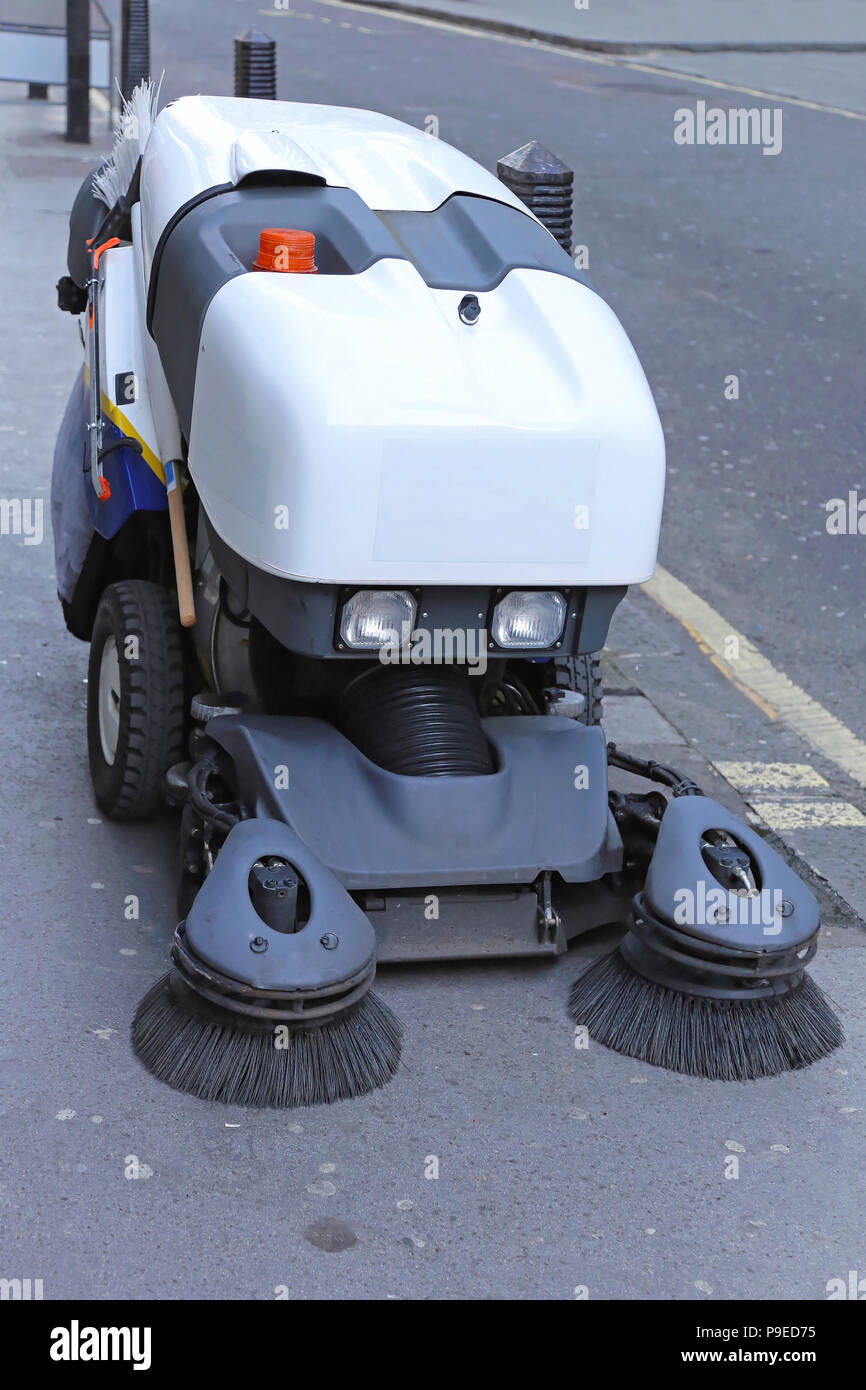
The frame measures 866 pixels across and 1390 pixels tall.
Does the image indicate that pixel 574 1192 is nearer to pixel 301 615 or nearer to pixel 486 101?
pixel 301 615

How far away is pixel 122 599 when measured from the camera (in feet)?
13.4

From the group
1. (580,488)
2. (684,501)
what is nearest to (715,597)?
(684,501)

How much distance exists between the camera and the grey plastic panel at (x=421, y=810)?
338 cm

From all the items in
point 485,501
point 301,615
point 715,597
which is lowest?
point 715,597

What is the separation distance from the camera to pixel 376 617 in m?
3.24

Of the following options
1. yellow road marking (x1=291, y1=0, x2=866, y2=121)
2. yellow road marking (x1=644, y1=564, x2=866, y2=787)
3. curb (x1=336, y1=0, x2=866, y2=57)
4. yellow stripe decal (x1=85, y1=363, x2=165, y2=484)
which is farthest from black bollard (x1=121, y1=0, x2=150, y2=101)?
yellow stripe decal (x1=85, y1=363, x2=165, y2=484)

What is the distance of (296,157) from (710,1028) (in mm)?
2088

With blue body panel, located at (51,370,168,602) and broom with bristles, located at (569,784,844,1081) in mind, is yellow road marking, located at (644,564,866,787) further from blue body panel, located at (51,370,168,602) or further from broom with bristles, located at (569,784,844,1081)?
blue body panel, located at (51,370,168,602)

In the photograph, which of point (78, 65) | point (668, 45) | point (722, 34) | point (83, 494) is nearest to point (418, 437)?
point (83, 494)

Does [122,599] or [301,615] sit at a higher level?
[301,615]

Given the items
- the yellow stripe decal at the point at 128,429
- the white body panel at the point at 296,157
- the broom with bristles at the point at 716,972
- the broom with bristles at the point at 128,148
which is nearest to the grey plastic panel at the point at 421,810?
the broom with bristles at the point at 716,972

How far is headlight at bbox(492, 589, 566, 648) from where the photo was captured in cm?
330

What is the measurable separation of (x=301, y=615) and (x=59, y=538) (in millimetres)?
1586

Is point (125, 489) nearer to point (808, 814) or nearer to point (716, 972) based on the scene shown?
point (716, 972)
